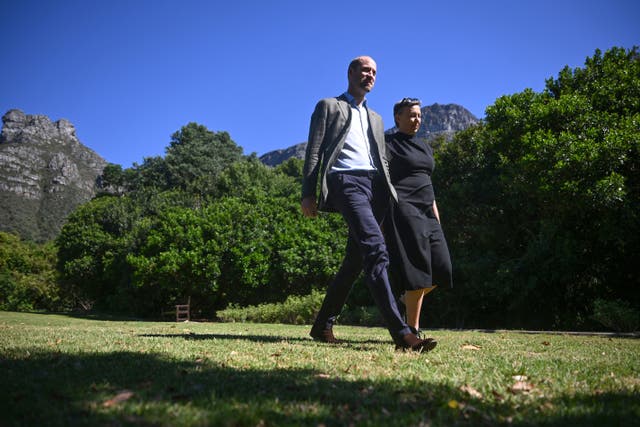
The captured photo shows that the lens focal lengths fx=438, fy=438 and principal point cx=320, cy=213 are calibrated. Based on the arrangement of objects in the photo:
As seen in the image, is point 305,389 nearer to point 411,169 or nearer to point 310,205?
point 310,205

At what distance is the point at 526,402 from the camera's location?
2.16 m

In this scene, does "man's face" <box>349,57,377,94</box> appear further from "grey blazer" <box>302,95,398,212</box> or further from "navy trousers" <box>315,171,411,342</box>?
"navy trousers" <box>315,171,411,342</box>

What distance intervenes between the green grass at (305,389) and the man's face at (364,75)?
8.92ft

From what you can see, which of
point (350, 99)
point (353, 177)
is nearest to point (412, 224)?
point (353, 177)

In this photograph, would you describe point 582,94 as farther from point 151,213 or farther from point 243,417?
point 151,213

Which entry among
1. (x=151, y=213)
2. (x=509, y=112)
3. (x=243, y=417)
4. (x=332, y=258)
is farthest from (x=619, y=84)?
(x=151, y=213)

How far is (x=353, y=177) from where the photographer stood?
429 cm

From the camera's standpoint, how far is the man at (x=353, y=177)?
13.3ft

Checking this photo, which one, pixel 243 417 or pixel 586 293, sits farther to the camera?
pixel 586 293

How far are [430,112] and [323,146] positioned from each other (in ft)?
467

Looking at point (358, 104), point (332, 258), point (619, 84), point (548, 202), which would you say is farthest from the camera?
point (332, 258)

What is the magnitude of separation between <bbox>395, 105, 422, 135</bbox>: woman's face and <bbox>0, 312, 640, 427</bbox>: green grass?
7.98ft

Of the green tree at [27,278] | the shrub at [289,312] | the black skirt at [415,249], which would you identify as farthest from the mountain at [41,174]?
the black skirt at [415,249]

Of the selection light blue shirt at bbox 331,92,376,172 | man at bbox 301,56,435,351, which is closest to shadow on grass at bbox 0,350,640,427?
man at bbox 301,56,435,351
